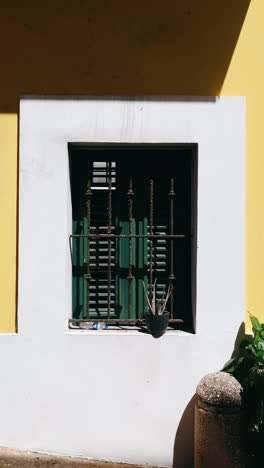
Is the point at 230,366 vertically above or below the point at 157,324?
below

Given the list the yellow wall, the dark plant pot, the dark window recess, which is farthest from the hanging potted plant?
the yellow wall

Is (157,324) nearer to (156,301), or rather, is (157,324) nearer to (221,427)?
(156,301)

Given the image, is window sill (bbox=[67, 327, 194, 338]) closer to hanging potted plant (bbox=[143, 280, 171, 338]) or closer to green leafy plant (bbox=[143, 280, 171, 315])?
hanging potted plant (bbox=[143, 280, 171, 338])

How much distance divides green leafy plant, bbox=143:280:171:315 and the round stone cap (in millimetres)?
577

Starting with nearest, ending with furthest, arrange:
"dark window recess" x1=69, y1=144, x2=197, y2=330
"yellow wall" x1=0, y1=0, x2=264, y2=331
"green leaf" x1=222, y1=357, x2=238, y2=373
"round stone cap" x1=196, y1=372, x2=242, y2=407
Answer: "round stone cap" x1=196, y1=372, x2=242, y2=407
"green leaf" x1=222, y1=357, x2=238, y2=373
"yellow wall" x1=0, y1=0, x2=264, y2=331
"dark window recess" x1=69, y1=144, x2=197, y2=330

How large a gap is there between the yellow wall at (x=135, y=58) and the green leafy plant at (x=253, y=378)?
0.27 metres

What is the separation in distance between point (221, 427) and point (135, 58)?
262 centimetres

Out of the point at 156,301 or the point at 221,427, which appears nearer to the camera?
the point at 221,427

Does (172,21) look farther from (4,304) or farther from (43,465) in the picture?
(43,465)

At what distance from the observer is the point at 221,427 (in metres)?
3.04

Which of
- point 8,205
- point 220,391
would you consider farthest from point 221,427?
point 8,205

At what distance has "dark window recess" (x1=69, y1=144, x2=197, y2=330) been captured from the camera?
3.65 meters

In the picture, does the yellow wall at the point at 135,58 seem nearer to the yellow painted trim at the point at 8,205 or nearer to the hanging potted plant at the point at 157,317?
the yellow painted trim at the point at 8,205

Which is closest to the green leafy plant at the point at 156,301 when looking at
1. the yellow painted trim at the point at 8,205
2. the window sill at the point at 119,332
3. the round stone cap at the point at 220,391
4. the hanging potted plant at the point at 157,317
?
the hanging potted plant at the point at 157,317
